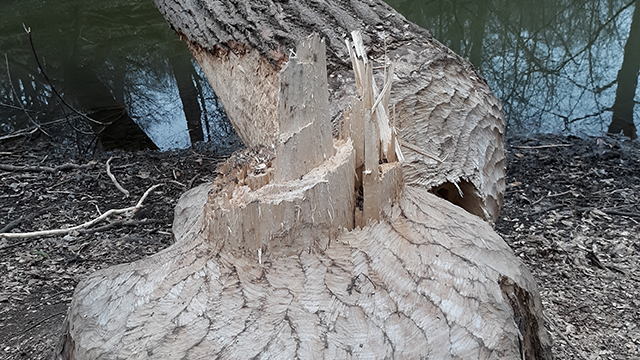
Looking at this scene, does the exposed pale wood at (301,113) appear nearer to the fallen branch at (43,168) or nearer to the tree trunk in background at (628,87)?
the fallen branch at (43,168)

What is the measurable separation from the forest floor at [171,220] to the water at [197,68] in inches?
24.9

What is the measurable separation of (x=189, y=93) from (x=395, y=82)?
3.54 meters

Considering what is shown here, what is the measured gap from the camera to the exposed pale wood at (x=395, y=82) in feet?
5.10

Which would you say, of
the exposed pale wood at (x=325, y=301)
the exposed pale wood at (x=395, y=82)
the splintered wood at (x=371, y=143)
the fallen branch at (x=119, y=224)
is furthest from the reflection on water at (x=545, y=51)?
the exposed pale wood at (x=325, y=301)

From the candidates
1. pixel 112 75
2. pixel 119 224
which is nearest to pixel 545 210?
pixel 119 224

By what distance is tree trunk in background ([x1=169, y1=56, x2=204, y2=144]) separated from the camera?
13.4 ft

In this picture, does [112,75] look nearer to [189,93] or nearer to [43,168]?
[189,93]

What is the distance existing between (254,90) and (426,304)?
1.13 metres

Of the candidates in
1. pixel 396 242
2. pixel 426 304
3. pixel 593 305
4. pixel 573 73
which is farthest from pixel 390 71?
pixel 573 73

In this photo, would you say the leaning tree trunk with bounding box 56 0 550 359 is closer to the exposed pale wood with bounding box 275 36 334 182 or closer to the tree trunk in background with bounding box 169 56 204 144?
the exposed pale wood with bounding box 275 36 334 182

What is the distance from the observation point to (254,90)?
173 centimetres

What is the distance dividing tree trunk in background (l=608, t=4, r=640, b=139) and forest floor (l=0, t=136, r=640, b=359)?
0.55 m

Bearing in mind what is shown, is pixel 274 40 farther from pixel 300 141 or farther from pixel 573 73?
pixel 573 73

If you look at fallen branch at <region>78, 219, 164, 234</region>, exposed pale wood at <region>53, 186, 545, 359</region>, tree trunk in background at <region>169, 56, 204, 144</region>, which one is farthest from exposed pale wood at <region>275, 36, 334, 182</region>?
tree trunk in background at <region>169, 56, 204, 144</region>
